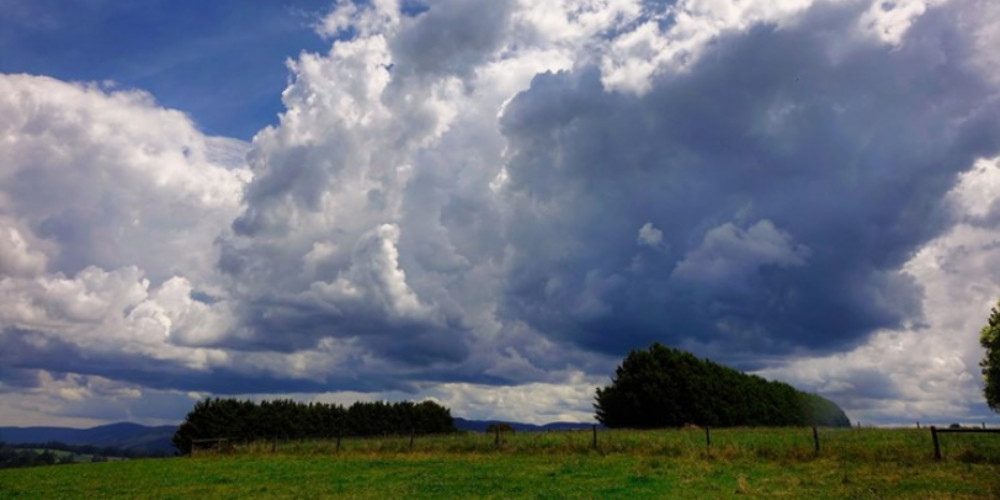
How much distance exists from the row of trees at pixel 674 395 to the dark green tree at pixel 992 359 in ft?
175

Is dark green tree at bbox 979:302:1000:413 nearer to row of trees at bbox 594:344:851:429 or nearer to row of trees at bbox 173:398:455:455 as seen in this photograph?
row of trees at bbox 594:344:851:429

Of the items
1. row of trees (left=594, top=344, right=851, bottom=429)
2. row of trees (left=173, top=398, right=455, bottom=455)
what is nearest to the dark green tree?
row of trees (left=594, top=344, right=851, bottom=429)

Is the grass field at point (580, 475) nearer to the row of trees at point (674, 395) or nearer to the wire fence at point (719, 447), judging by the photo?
the wire fence at point (719, 447)

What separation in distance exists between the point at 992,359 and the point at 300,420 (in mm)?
132615

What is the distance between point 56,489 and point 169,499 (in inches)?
430

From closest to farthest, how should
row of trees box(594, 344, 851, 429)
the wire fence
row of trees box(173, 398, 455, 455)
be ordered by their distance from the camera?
1. the wire fence
2. row of trees box(594, 344, 851, 429)
3. row of trees box(173, 398, 455, 455)

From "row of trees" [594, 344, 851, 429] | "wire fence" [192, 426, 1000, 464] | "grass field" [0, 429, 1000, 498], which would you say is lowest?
"grass field" [0, 429, 1000, 498]

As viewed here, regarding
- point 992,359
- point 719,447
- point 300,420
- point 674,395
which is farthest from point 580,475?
point 300,420

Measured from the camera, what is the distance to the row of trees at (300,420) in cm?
12629

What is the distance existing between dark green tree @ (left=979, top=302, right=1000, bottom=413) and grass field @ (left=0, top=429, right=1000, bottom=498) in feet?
75.0

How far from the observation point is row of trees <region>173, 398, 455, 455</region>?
12629 centimetres

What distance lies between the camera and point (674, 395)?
112 meters

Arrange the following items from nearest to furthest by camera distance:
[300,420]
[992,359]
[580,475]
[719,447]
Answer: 1. [580,475]
2. [719,447]
3. [992,359]
4. [300,420]

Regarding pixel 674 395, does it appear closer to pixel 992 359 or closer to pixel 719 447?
pixel 992 359
